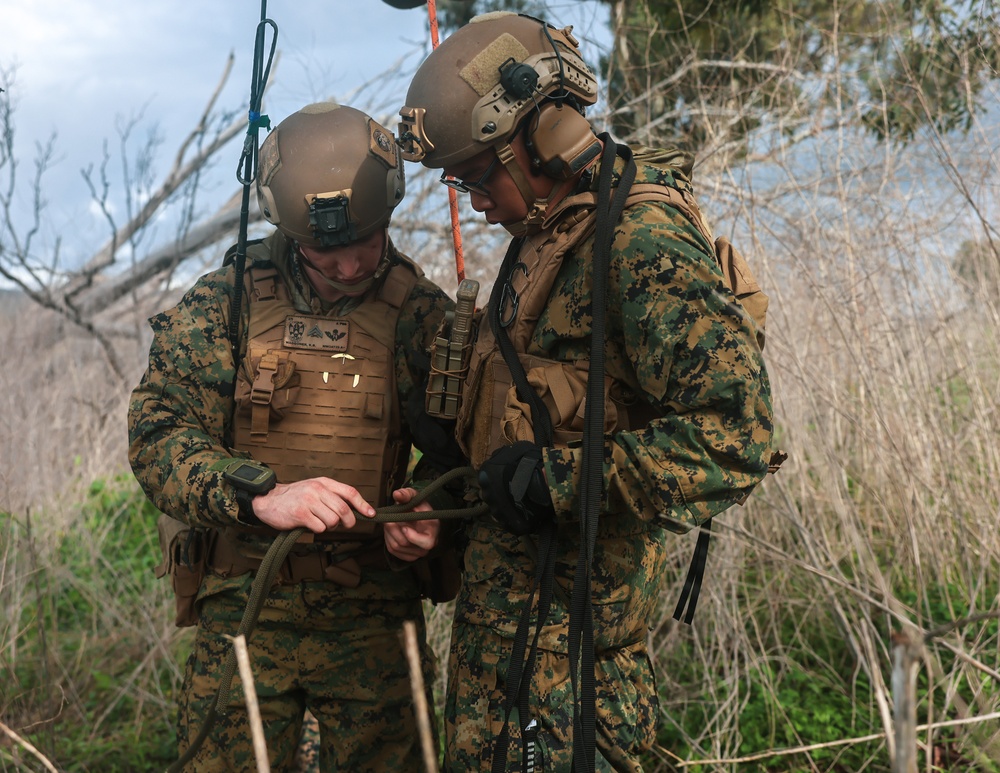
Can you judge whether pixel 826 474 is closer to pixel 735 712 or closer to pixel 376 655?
pixel 735 712

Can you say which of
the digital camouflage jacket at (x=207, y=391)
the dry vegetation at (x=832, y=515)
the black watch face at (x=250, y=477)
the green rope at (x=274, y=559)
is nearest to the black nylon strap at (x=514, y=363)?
the green rope at (x=274, y=559)

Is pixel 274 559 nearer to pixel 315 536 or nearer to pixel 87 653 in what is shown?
pixel 315 536

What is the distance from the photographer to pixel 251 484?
2.25 metres

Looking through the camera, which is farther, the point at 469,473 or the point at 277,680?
the point at 277,680

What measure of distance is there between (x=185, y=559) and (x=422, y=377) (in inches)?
33.1

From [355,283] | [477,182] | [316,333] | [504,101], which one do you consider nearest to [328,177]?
[355,283]

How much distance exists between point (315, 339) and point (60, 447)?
4090mm

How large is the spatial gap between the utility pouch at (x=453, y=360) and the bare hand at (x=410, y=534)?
25cm

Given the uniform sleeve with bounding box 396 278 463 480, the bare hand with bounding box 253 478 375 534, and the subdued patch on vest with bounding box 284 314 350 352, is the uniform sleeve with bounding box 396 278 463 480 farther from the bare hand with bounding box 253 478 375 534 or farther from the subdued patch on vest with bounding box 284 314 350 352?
the bare hand with bounding box 253 478 375 534

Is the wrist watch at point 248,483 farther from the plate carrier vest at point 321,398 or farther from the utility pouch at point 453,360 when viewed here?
the utility pouch at point 453,360

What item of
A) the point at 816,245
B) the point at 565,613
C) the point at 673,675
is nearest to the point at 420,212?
the point at 816,245

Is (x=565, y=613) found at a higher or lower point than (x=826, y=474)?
lower

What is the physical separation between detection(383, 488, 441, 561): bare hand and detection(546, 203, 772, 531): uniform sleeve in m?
0.53

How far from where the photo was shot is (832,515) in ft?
13.7
